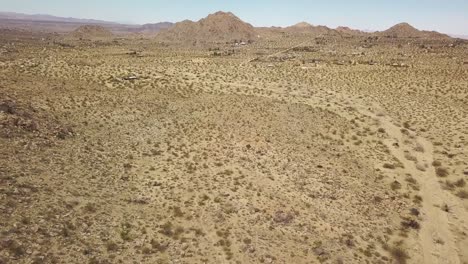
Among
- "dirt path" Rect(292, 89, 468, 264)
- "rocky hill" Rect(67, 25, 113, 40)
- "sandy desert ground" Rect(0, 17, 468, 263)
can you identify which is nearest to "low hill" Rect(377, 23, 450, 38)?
"sandy desert ground" Rect(0, 17, 468, 263)

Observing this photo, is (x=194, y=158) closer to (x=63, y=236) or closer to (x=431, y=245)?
Result: (x=63, y=236)

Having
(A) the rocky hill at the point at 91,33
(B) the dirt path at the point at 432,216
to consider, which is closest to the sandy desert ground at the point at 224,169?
(B) the dirt path at the point at 432,216

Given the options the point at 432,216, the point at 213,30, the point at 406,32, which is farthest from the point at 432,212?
the point at 406,32

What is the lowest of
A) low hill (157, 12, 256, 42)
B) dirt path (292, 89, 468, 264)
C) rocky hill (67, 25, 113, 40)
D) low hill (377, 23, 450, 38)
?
dirt path (292, 89, 468, 264)

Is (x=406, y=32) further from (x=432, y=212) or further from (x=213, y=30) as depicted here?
(x=432, y=212)

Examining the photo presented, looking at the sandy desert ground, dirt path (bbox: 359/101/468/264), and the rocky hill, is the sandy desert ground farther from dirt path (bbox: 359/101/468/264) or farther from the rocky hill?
the rocky hill

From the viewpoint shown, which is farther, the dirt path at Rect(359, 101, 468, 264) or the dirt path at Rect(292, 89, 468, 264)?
the dirt path at Rect(359, 101, 468, 264)

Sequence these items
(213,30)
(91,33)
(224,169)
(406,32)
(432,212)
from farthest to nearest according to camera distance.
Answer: (91,33), (213,30), (406,32), (224,169), (432,212)
